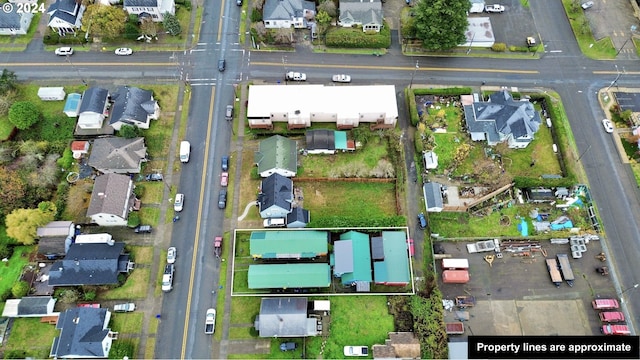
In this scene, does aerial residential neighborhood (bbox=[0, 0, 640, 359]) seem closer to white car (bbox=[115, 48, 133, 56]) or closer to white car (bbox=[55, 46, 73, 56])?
white car (bbox=[115, 48, 133, 56])

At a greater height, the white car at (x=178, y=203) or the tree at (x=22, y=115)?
the tree at (x=22, y=115)

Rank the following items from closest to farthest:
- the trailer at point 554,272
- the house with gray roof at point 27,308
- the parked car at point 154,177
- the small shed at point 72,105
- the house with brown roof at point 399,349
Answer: the house with brown roof at point 399,349
the house with gray roof at point 27,308
the trailer at point 554,272
the parked car at point 154,177
the small shed at point 72,105

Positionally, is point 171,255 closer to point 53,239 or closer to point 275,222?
point 275,222

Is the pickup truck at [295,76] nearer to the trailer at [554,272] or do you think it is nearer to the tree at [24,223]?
the tree at [24,223]

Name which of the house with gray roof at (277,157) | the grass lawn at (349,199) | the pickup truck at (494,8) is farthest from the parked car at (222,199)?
the pickup truck at (494,8)

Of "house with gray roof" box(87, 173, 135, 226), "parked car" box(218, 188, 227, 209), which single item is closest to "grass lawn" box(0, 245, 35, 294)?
"house with gray roof" box(87, 173, 135, 226)

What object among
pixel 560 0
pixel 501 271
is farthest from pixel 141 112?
pixel 560 0

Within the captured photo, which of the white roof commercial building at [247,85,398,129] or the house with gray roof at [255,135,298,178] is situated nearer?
the house with gray roof at [255,135,298,178]
